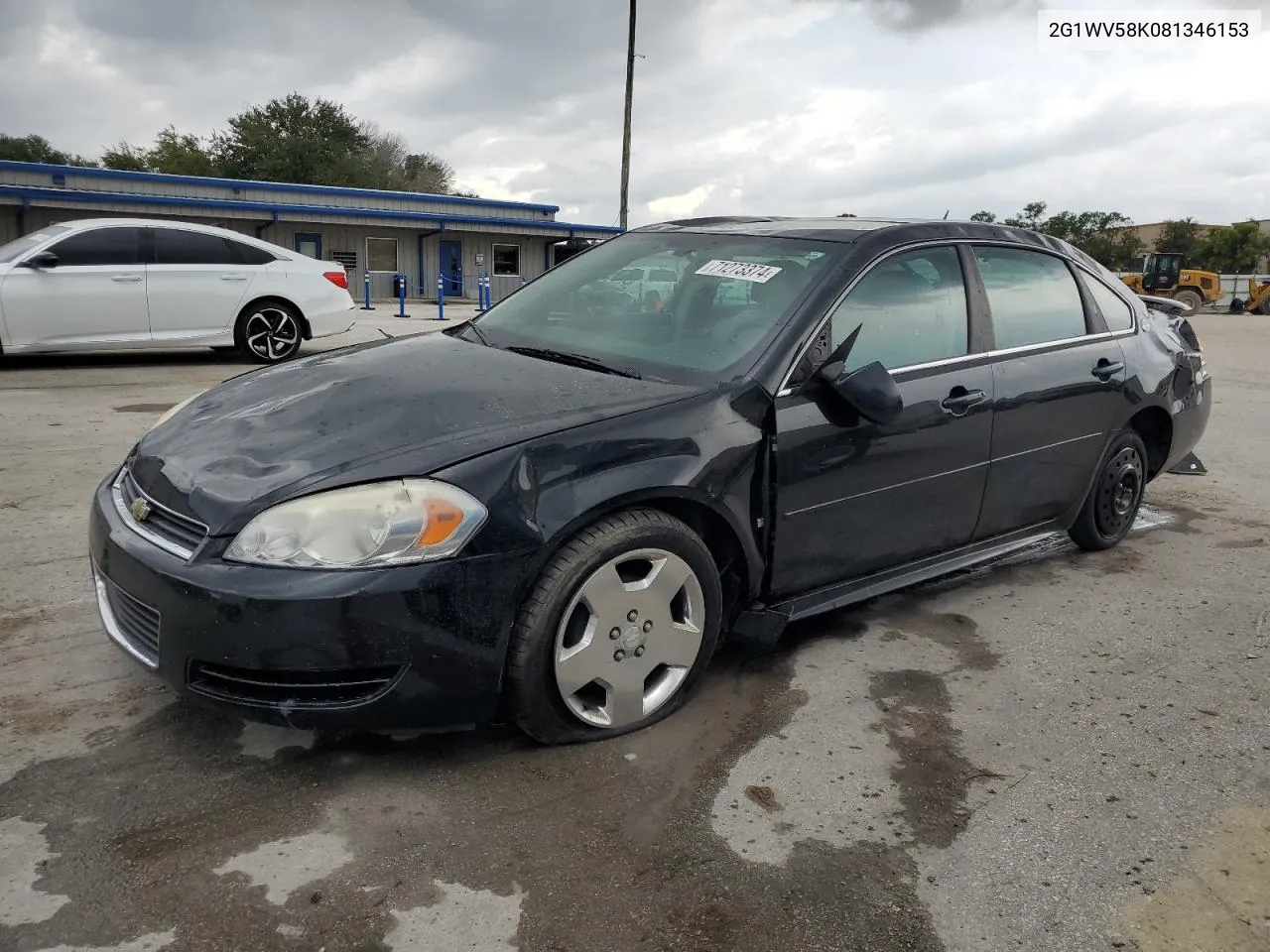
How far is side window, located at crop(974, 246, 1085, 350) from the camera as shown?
3828 mm

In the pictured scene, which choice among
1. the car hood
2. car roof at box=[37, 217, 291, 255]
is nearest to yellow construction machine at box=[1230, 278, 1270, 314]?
car roof at box=[37, 217, 291, 255]

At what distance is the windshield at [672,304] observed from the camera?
3.17 meters

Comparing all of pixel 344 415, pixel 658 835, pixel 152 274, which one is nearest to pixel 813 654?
pixel 658 835

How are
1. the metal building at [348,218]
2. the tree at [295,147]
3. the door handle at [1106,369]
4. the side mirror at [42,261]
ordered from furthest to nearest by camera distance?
the tree at [295,147] → the metal building at [348,218] → the side mirror at [42,261] → the door handle at [1106,369]

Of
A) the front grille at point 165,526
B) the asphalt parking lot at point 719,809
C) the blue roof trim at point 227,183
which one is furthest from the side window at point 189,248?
the blue roof trim at point 227,183

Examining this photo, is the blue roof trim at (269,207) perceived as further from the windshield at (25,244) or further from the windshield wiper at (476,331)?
the windshield wiper at (476,331)

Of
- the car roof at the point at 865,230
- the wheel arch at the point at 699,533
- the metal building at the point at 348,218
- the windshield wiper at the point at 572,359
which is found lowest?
the wheel arch at the point at 699,533

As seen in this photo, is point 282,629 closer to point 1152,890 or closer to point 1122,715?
point 1152,890

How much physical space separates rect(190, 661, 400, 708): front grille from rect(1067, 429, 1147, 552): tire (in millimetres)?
3364

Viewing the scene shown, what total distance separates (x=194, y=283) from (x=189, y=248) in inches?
13.5

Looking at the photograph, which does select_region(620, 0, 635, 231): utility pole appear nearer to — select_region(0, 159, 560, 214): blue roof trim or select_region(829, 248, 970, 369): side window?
select_region(0, 159, 560, 214): blue roof trim

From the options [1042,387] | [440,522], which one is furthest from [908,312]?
[440,522]

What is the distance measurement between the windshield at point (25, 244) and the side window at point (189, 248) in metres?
0.81

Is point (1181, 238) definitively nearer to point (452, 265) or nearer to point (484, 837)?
point (452, 265)
